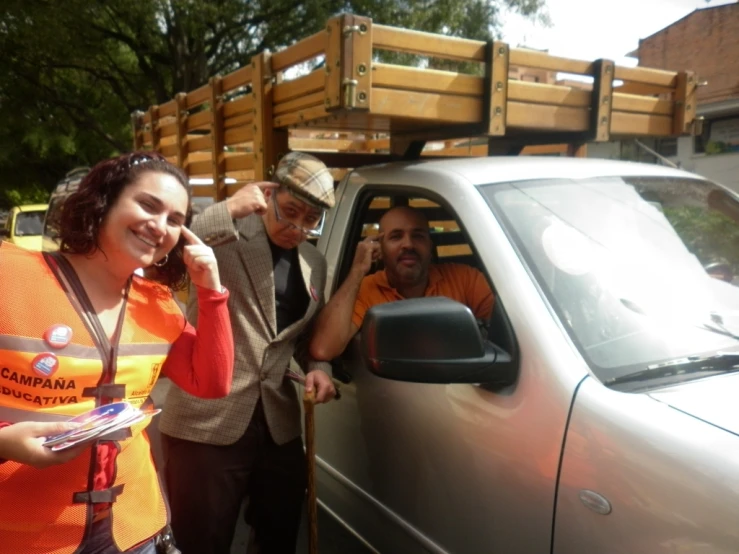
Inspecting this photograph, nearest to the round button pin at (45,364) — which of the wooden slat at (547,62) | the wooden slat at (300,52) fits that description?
the wooden slat at (300,52)

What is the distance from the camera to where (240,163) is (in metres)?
3.88

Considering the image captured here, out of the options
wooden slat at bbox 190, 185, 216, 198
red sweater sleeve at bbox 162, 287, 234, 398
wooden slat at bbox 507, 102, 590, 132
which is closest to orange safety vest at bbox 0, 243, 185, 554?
red sweater sleeve at bbox 162, 287, 234, 398

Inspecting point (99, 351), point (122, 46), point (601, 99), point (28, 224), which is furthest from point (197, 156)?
point (122, 46)

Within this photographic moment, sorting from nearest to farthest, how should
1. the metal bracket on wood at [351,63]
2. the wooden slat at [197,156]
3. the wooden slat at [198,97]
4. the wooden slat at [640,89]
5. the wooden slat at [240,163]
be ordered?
the metal bracket on wood at [351,63], the wooden slat at [640,89], the wooden slat at [240,163], the wooden slat at [198,97], the wooden slat at [197,156]

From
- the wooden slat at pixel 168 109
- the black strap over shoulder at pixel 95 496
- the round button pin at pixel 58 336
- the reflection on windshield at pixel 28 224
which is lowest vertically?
the reflection on windshield at pixel 28 224

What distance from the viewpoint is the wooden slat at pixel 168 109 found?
488 cm

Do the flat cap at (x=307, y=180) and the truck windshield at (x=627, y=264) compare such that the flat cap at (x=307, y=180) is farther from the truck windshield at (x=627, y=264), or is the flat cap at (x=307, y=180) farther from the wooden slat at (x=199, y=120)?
the wooden slat at (x=199, y=120)

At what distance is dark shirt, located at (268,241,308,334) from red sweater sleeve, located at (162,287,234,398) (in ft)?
2.09

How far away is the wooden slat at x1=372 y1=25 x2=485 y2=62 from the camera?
248 cm

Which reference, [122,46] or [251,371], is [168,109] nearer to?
[251,371]

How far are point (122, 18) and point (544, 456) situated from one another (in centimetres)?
1486

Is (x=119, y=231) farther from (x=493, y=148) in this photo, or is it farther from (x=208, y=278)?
(x=493, y=148)

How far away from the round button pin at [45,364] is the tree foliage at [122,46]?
11933mm

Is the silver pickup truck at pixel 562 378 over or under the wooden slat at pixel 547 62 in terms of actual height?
under
